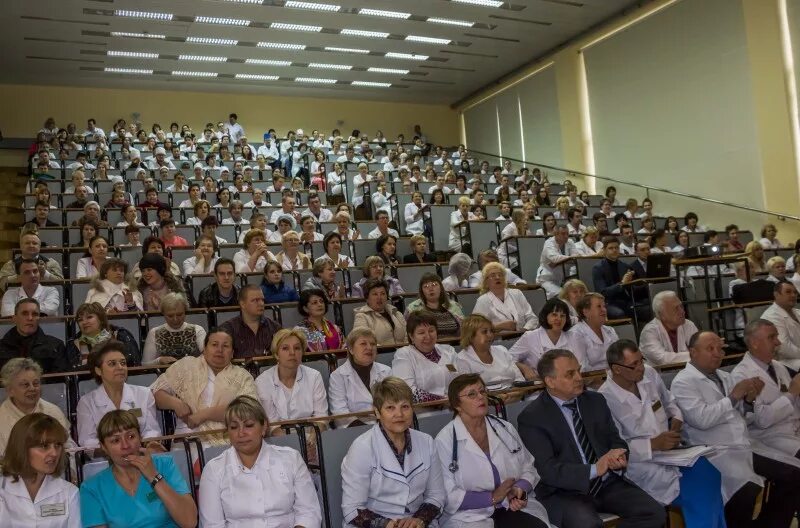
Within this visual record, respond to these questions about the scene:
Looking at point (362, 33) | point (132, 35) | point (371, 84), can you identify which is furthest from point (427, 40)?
point (132, 35)

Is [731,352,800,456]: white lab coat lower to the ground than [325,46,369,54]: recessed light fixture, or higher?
lower

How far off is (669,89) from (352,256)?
6522mm

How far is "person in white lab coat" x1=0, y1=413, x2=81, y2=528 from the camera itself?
2.52 m

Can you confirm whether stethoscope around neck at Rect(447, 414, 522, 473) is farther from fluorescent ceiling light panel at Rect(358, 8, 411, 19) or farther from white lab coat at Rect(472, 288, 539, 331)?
fluorescent ceiling light panel at Rect(358, 8, 411, 19)

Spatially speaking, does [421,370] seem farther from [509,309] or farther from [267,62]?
[267,62]

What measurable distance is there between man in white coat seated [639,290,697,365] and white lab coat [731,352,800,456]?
0.72 meters

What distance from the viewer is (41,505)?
2537mm

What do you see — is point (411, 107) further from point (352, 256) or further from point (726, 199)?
point (352, 256)

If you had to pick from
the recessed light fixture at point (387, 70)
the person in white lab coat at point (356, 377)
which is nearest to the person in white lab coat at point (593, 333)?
the person in white lab coat at point (356, 377)

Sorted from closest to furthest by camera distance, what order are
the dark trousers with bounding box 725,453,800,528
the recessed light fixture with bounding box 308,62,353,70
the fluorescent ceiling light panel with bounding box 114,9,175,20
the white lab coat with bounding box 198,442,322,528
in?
the white lab coat with bounding box 198,442,322,528 < the dark trousers with bounding box 725,453,800,528 < the fluorescent ceiling light panel with bounding box 114,9,175,20 < the recessed light fixture with bounding box 308,62,353,70

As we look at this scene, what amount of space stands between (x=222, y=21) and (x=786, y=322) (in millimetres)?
9488

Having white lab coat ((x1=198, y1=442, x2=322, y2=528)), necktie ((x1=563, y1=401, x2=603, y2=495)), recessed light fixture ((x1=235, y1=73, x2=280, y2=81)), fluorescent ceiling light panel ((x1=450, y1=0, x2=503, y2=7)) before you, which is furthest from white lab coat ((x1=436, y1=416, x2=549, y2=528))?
recessed light fixture ((x1=235, y1=73, x2=280, y2=81))

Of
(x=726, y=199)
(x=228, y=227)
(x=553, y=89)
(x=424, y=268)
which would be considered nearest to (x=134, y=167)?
(x=228, y=227)

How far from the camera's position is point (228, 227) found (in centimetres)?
795
